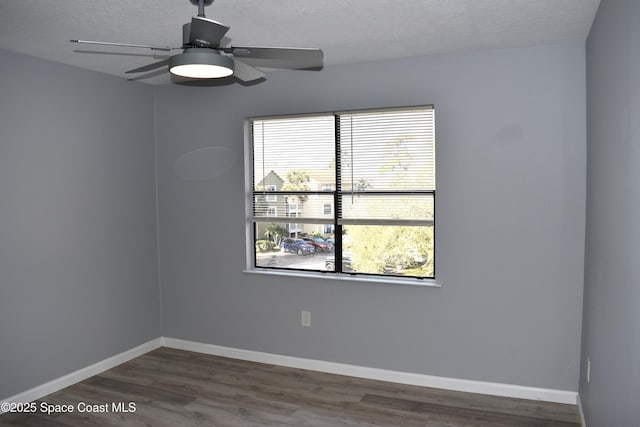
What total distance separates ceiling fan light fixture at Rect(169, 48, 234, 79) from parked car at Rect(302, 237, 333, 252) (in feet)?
7.00

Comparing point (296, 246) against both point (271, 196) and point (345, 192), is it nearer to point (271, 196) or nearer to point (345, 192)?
point (271, 196)

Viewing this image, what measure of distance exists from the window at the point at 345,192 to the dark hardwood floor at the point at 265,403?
89 centimetres

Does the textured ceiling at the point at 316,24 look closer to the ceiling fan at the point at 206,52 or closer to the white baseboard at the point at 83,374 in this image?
the ceiling fan at the point at 206,52

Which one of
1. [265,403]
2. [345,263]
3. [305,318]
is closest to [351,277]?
[345,263]

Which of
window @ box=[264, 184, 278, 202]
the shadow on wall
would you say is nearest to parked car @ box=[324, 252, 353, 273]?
window @ box=[264, 184, 278, 202]

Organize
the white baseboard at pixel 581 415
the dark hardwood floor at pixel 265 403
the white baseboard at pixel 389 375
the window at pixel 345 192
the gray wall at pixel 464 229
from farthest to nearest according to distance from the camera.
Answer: the window at pixel 345 192 → the white baseboard at pixel 389 375 → the gray wall at pixel 464 229 → the dark hardwood floor at pixel 265 403 → the white baseboard at pixel 581 415

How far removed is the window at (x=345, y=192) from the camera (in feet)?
12.6

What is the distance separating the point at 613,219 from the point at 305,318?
2.54m

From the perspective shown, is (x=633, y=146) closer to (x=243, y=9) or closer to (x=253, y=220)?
(x=243, y=9)

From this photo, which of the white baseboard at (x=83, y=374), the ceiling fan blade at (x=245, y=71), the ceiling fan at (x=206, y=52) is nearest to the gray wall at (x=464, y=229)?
the white baseboard at (x=83, y=374)

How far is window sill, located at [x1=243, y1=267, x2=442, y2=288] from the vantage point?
3.85 meters

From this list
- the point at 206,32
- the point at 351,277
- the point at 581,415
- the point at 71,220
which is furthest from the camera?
the point at 351,277

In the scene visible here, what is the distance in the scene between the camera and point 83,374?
159 inches

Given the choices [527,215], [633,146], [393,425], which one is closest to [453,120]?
[527,215]
